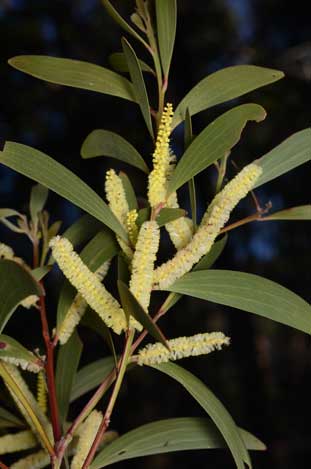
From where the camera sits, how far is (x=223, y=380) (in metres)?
3.74

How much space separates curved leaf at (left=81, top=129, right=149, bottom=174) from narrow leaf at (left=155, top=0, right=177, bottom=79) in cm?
7

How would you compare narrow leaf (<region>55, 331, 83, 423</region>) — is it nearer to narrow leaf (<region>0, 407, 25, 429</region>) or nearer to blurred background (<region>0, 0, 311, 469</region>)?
narrow leaf (<region>0, 407, 25, 429</region>)

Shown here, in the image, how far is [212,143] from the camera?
42 cm

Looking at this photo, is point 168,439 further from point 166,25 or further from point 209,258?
point 166,25

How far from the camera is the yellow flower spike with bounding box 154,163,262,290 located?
40 centimetres

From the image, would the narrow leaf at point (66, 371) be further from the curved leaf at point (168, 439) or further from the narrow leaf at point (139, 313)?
the narrow leaf at point (139, 313)

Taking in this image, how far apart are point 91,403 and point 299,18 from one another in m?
2.96

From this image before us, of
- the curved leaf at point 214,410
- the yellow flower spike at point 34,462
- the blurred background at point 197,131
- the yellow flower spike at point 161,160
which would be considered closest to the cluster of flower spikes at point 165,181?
the yellow flower spike at point 161,160

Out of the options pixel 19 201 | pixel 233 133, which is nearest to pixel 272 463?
pixel 19 201

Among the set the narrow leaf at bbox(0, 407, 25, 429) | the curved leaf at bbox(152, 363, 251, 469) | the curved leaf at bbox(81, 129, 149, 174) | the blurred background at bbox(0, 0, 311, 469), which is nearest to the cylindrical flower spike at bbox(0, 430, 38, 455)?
the narrow leaf at bbox(0, 407, 25, 429)

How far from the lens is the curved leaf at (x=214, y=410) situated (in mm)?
420

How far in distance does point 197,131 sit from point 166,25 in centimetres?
136

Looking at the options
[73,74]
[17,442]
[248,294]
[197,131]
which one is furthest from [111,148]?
[197,131]

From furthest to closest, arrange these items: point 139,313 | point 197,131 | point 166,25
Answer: point 197,131
point 166,25
point 139,313
